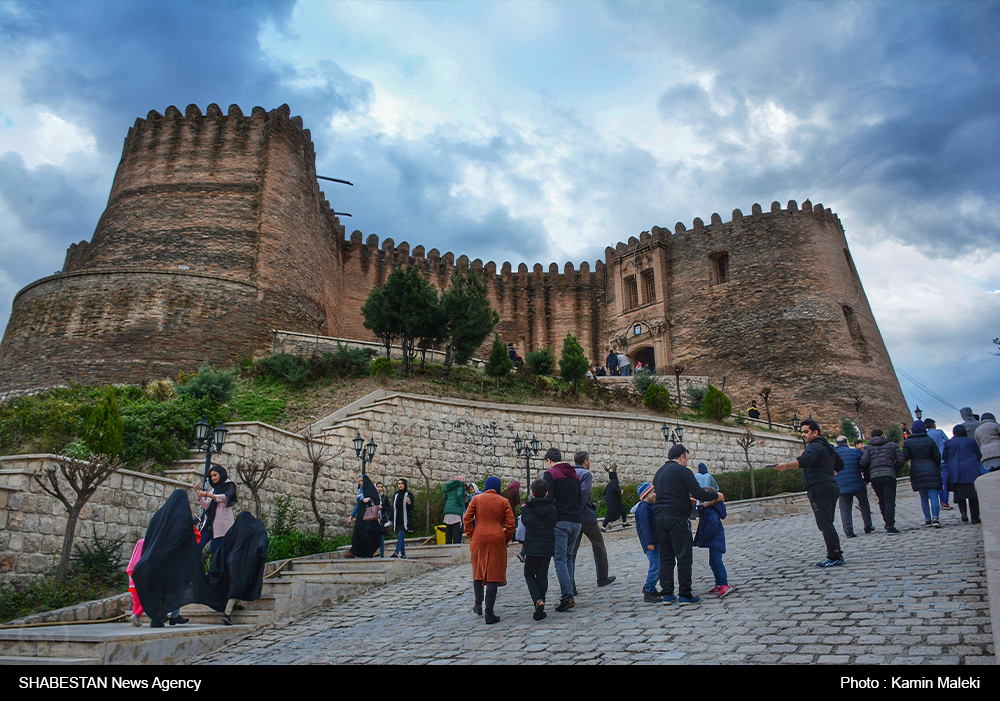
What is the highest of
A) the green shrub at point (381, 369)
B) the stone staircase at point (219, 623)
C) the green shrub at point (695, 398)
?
the green shrub at point (381, 369)

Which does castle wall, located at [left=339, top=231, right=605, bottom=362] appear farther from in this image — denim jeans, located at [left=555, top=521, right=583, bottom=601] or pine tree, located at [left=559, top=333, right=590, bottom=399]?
denim jeans, located at [left=555, top=521, right=583, bottom=601]

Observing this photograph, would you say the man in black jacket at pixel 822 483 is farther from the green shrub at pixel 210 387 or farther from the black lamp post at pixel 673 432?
the green shrub at pixel 210 387

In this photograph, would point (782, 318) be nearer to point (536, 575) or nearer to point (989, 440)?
point (989, 440)

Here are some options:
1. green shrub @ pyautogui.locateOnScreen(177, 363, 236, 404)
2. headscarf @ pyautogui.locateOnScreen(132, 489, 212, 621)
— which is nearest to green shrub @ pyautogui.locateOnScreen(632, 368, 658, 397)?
green shrub @ pyautogui.locateOnScreen(177, 363, 236, 404)

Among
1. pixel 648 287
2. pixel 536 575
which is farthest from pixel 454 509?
pixel 648 287

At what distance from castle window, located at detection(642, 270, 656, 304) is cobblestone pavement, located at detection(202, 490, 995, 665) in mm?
22241

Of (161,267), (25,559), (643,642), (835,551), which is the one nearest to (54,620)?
(25,559)

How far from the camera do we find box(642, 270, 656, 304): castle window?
97.8 ft

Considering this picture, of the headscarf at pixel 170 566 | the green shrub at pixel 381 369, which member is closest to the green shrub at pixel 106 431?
the headscarf at pixel 170 566

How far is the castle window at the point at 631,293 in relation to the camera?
30547 mm

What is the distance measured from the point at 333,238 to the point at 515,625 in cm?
2438

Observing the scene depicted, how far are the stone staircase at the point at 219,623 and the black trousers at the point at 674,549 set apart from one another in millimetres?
3754

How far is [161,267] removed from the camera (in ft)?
66.3

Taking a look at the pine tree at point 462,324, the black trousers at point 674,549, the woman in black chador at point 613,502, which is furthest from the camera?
the pine tree at point 462,324
